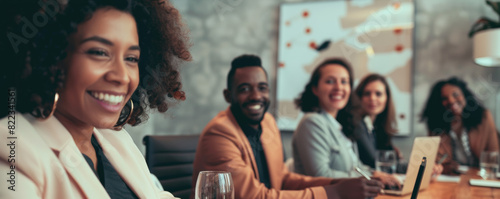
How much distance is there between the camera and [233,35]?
160 inches

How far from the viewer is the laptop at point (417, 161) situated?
1429 mm

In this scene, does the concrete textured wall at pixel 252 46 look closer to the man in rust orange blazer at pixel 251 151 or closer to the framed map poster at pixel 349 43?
the framed map poster at pixel 349 43

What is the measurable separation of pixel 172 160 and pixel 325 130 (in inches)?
28.4

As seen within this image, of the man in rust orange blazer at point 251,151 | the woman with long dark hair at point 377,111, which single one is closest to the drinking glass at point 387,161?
the man in rust orange blazer at point 251,151

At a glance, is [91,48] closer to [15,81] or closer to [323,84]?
[15,81]

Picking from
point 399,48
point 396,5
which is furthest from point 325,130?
point 396,5

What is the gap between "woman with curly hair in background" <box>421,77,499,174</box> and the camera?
289 centimetres

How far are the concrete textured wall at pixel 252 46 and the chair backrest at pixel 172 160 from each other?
1.62 m

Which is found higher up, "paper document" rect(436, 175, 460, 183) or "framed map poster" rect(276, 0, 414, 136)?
"framed map poster" rect(276, 0, 414, 136)

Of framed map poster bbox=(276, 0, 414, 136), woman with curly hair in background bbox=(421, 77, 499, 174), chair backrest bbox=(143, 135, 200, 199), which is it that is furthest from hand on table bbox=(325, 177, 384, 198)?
framed map poster bbox=(276, 0, 414, 136)

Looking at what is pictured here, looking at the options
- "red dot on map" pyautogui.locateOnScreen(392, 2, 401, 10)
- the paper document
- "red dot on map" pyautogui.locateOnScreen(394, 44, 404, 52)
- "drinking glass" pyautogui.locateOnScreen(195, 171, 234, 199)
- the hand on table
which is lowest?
the paper document

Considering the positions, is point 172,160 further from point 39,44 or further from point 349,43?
point 349,43

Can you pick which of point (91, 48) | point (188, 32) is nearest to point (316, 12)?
point (188, 32)

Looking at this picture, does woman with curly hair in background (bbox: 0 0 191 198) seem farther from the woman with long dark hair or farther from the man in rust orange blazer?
the woman with long dark hair
